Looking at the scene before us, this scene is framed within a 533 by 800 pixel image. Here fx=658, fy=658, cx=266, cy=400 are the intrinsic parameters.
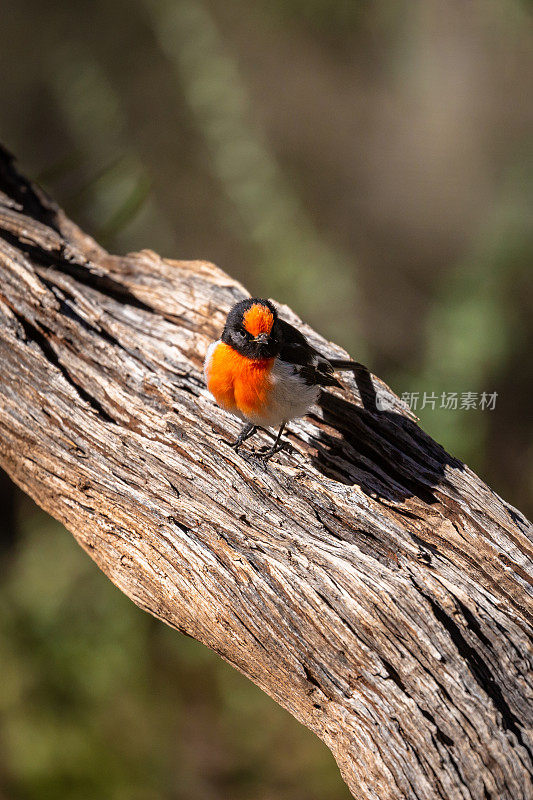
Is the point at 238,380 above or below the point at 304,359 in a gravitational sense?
below

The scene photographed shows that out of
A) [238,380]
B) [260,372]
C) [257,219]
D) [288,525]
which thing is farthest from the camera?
[257,219]

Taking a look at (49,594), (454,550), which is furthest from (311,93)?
(454,550)

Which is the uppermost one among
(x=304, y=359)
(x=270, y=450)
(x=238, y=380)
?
(x=304, y=359)

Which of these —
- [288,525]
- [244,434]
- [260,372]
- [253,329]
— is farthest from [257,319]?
[288,525]

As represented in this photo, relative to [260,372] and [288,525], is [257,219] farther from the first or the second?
[288,525]

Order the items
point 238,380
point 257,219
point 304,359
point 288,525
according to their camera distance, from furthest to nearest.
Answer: point 257,219 < point 304,359 < point 238,380 < point 288,525

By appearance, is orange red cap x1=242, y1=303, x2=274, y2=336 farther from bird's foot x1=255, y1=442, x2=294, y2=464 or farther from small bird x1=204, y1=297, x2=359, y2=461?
bird's foot x1=255, y1=442, x2=294, y2=464

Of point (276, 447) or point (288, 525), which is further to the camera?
point (276, 447)

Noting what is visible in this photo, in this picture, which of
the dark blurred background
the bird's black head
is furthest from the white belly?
the dark blurred background
